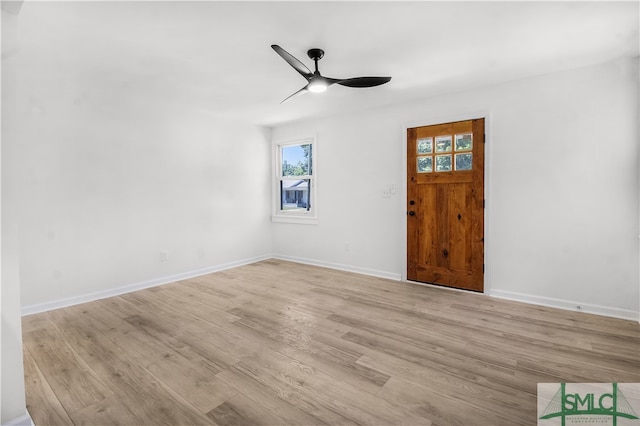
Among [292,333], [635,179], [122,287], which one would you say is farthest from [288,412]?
[635,179]

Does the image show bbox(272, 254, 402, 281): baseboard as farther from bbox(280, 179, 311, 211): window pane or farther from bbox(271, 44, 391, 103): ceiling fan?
bbox(271, 44, 391, 103): ceiling fan

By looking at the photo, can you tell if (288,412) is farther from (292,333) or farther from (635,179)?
(635,179)

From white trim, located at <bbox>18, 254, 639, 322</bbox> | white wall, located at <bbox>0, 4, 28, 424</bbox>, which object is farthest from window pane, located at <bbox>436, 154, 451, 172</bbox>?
white wall, located at <bbox>0, 4, 28, 424</bbox>

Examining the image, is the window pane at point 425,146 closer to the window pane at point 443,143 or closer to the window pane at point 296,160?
the window pane at point 443,143

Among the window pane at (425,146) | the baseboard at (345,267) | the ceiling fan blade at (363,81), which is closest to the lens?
the ceiling fan blade at (363,81)

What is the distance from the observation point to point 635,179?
9.50ft

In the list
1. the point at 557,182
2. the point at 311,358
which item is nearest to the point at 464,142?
the point at 557,182

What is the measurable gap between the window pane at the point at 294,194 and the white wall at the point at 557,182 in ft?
5.42

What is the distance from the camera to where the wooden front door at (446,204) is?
146 inches

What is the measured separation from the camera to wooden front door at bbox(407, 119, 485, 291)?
3713 millimetres

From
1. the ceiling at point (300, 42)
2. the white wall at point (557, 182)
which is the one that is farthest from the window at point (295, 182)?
the ceiling at point (300, 42)

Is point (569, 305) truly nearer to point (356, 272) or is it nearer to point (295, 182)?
point (356, 272)

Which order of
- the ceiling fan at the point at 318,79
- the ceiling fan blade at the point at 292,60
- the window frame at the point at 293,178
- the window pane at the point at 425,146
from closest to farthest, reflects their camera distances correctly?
the ceiling fan blade at the point at 292,60 → the ceiling fan at the point at 318,79 → the window pane at the point at 425,146 → the window frame at the point at 293,178

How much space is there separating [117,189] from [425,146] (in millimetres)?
3968
